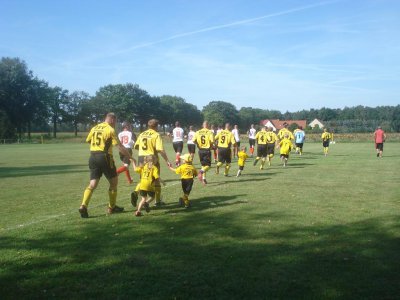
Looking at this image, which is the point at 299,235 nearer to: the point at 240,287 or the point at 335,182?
the point at 240,287

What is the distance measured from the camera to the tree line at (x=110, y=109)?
73.9 metres

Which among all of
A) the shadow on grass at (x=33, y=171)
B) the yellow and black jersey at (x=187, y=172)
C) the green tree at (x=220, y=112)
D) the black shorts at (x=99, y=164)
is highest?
the green tree at (x=220, y=112)

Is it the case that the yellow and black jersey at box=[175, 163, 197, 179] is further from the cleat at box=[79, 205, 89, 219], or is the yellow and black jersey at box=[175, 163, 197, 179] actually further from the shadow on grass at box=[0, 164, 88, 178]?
the shadow on grass at box=[0, 164, 88, 178]

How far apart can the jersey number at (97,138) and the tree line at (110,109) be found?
215 ft

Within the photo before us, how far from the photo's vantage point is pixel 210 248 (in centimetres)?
578

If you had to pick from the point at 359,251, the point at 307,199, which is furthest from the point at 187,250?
the point at 307,199

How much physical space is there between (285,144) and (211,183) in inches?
273

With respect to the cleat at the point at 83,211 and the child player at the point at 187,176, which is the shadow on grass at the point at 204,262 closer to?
the cleat at the point at 83,211

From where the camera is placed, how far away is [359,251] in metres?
5.64

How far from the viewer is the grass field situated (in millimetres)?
4410

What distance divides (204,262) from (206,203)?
13.6 feet

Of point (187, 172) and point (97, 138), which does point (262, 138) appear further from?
point (97, 138)

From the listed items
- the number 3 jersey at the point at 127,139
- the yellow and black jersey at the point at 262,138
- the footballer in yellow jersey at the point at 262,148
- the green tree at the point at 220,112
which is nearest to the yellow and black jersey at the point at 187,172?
the number 3 jersey at the point at 127,139

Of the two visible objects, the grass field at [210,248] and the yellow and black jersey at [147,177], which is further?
the yellow and black jersey at [147,177]
